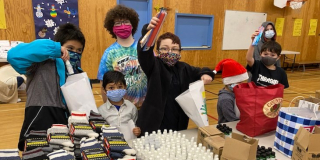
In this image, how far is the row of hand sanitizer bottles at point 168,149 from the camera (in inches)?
40.3

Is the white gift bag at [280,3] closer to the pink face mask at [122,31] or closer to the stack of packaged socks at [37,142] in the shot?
the pink face mask at [122,31]

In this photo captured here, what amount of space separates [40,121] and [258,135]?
132 cm

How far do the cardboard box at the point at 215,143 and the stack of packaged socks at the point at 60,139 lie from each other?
64 centimetres

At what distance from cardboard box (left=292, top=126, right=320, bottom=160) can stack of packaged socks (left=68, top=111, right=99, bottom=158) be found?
0.93m

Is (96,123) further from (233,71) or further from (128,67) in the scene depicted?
(233,71)

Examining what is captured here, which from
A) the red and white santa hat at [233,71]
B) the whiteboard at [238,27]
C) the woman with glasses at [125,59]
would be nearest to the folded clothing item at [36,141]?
the woman with glasses at [125,59]

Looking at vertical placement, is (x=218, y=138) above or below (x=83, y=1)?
below

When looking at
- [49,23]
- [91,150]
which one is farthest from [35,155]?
[49,23]

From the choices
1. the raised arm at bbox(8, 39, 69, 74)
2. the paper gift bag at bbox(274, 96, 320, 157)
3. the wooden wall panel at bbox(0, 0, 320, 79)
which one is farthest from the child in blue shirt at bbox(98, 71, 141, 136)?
the wooden wall panel at bbox(0, 0, 320, 79)

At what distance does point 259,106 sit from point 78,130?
102 centimetres

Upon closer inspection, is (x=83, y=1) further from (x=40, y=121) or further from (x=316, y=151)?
(x=316, y=151)

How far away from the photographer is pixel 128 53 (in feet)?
6.59

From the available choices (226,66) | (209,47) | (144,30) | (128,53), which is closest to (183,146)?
(144,30)

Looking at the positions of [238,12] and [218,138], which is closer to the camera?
[218,138]
